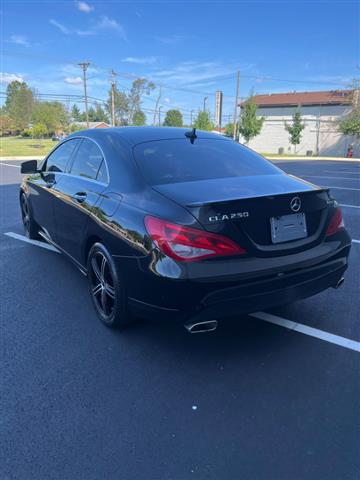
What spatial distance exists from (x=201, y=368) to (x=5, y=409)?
126cm

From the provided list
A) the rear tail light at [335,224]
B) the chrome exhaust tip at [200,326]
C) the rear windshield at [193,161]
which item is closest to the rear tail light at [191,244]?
the chrome exhaust tip at [200,326]

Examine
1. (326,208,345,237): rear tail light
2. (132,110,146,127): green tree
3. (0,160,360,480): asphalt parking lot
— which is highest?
(132,110,146,127): green tree

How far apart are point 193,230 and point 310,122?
171 feet

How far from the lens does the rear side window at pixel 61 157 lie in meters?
4.15

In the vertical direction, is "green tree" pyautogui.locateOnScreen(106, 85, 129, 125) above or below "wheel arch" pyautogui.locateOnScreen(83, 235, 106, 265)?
above

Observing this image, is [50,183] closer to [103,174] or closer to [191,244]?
[103,174]

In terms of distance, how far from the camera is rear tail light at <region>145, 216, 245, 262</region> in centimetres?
230

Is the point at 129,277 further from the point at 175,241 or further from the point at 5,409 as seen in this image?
the point at 5,409

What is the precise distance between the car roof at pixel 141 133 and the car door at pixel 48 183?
48 cm

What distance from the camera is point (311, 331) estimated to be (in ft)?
10.2

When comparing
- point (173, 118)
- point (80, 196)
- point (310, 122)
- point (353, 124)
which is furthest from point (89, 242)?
point (173, 118)

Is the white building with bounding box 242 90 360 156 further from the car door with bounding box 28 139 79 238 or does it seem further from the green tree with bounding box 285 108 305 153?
the car door with bounding box 28 139 79 238

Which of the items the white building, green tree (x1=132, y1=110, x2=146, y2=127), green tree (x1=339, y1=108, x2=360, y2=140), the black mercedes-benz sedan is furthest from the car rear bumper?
green tree (x1=132, y1=110, x2=146, y2=127)

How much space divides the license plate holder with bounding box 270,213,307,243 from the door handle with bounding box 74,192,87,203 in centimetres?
174
